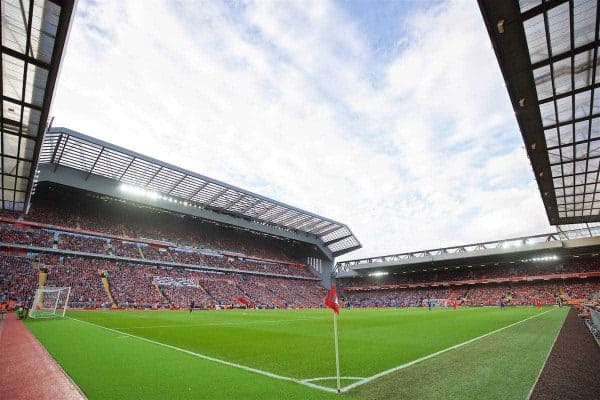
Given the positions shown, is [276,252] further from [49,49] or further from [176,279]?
[49,49]

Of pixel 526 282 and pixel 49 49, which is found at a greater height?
pixel 49 49

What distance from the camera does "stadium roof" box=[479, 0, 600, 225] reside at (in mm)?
9711

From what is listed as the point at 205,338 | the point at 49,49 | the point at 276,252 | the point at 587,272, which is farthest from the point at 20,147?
the point at 587,272

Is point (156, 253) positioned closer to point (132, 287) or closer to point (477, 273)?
point (132, 287)

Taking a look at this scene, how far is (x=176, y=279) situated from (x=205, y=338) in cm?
3599

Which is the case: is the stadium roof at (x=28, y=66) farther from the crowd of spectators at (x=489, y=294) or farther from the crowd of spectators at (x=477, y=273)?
the crowd of spectators at (x=477, y=273)

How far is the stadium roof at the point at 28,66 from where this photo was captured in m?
9.31

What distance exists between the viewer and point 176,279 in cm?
4516

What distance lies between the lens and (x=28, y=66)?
36.4 feet

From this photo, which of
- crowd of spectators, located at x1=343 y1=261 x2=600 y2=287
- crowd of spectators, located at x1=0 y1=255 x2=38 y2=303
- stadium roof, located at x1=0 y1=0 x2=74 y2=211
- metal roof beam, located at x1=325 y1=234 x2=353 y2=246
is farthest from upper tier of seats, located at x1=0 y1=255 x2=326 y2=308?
crowd of spectators, located at x1=343 y1=261 x2=600 y2=287

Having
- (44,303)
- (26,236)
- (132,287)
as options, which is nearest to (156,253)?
(132,287)

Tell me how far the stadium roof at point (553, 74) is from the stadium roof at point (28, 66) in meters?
12.9

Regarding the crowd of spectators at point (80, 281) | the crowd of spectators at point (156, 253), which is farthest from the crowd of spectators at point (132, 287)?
the crowd of spectators at point (156, 253)

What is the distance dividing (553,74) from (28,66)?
19354 mm
